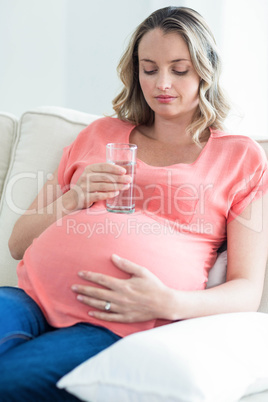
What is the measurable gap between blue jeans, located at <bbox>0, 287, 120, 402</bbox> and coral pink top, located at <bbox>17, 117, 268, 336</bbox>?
0.04 metres

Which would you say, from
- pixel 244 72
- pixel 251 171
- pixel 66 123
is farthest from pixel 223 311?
pixel 244 72

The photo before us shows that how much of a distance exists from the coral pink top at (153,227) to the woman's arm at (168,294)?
33 millimetres

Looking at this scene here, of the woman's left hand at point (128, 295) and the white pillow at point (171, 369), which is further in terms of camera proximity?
the woman's left hand at point (128, 295)

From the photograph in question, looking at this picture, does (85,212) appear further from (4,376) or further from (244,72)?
(244,72)

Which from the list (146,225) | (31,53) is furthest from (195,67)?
(31,53)

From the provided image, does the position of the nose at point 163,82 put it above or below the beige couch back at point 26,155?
above

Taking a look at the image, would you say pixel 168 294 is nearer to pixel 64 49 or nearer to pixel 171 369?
pixel 171 369

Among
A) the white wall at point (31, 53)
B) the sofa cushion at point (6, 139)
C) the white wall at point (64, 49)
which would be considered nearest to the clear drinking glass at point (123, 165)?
the sofa cushion at point (6, 139)

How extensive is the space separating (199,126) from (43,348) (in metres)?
0.81

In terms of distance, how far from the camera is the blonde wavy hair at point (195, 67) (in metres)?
1.48

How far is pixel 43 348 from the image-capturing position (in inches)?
42.8

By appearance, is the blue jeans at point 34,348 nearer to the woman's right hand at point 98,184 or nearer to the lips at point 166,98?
the woman's right hand at point 98,184

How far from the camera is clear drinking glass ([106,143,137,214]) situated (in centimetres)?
128

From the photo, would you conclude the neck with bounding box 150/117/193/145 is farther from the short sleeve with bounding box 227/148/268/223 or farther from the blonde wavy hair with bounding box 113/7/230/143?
the short sleeve with bounding box 227/148/268/223
